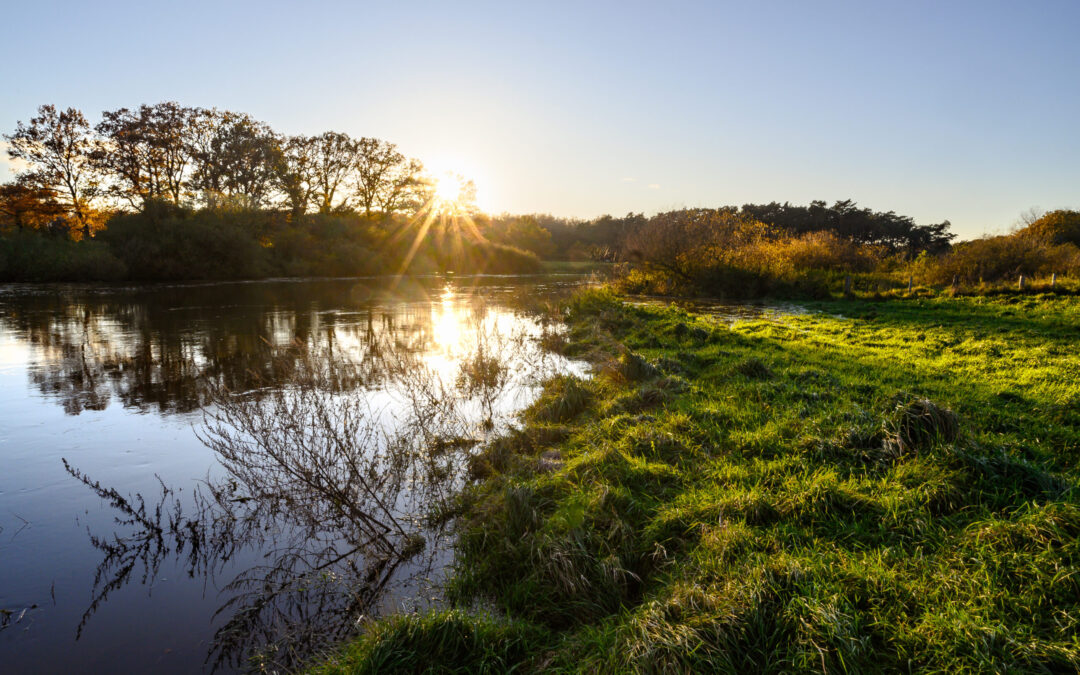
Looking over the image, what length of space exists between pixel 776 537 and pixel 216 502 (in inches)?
219

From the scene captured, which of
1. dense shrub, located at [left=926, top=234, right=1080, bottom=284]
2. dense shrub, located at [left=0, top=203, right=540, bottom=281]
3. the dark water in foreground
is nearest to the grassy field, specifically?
the dark water in foreground

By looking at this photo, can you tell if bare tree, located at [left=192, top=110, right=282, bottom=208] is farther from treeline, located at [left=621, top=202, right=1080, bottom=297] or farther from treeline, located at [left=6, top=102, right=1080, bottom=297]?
treeline, located at [left=621, top=202, right=1080, bottom=297]

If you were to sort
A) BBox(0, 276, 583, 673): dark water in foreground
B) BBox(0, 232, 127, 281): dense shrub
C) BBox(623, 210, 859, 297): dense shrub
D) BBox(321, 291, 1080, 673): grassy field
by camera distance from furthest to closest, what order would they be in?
1. BBox(0, 232, 127, 281): dense shrub
2. BBox(623, 210, 859, 297): dense shrub
3. BBox(0, 276, 583, 673): dark water in foreground
4. BBox(321, 291, 1080, 673): grassy field

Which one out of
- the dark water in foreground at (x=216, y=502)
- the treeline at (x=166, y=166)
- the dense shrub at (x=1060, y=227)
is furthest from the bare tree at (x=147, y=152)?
the dense shrub at (x=1060, y=227)

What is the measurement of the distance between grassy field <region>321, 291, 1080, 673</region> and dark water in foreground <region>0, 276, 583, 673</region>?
0.75 m

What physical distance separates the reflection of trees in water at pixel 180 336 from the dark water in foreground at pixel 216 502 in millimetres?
115

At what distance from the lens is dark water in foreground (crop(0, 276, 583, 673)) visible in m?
3.71

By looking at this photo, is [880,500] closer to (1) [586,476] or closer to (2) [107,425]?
(1) [586,476]

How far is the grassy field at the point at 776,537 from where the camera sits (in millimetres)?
2820

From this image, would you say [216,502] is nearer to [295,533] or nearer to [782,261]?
[295,533]

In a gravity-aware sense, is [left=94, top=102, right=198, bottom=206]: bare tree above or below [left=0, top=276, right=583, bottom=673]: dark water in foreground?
above

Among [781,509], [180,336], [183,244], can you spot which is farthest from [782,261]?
[183,244]

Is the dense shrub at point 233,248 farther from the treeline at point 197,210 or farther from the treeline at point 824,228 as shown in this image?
the treeline at point 824,228

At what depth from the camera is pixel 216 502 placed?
5.50 metres
